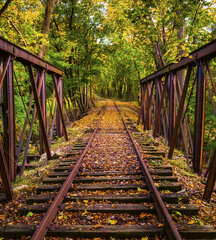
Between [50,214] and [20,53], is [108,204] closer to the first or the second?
[50,214]

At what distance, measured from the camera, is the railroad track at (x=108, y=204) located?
271cm

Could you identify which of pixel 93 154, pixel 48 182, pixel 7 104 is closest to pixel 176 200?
pixel 48 182

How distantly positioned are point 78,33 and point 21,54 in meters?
13.1

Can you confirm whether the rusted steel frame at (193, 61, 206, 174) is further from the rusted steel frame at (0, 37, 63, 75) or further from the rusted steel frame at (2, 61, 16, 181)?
the rusted steel frame at (2, 61, 16, 181)

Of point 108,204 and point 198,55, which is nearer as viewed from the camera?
point 108,204

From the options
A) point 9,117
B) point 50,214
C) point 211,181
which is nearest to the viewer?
point 50,214

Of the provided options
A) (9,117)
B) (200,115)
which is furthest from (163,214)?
(9,117)

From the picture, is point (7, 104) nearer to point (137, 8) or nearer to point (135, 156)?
point (135, 156)

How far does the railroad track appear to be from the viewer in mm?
2709

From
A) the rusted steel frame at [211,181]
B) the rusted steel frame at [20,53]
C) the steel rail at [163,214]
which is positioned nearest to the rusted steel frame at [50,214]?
the steel rail at [163,214]

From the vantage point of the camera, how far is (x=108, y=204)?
11.2 feet

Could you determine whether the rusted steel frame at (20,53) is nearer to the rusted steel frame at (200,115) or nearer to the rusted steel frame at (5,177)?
the rusted steel frame at (5,177)

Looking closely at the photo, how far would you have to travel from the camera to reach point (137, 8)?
7707mm

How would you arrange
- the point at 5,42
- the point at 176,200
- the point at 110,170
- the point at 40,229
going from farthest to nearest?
the point at 110,170 < the point at 5,42 < the point at 176,200 < the point at 40,229
